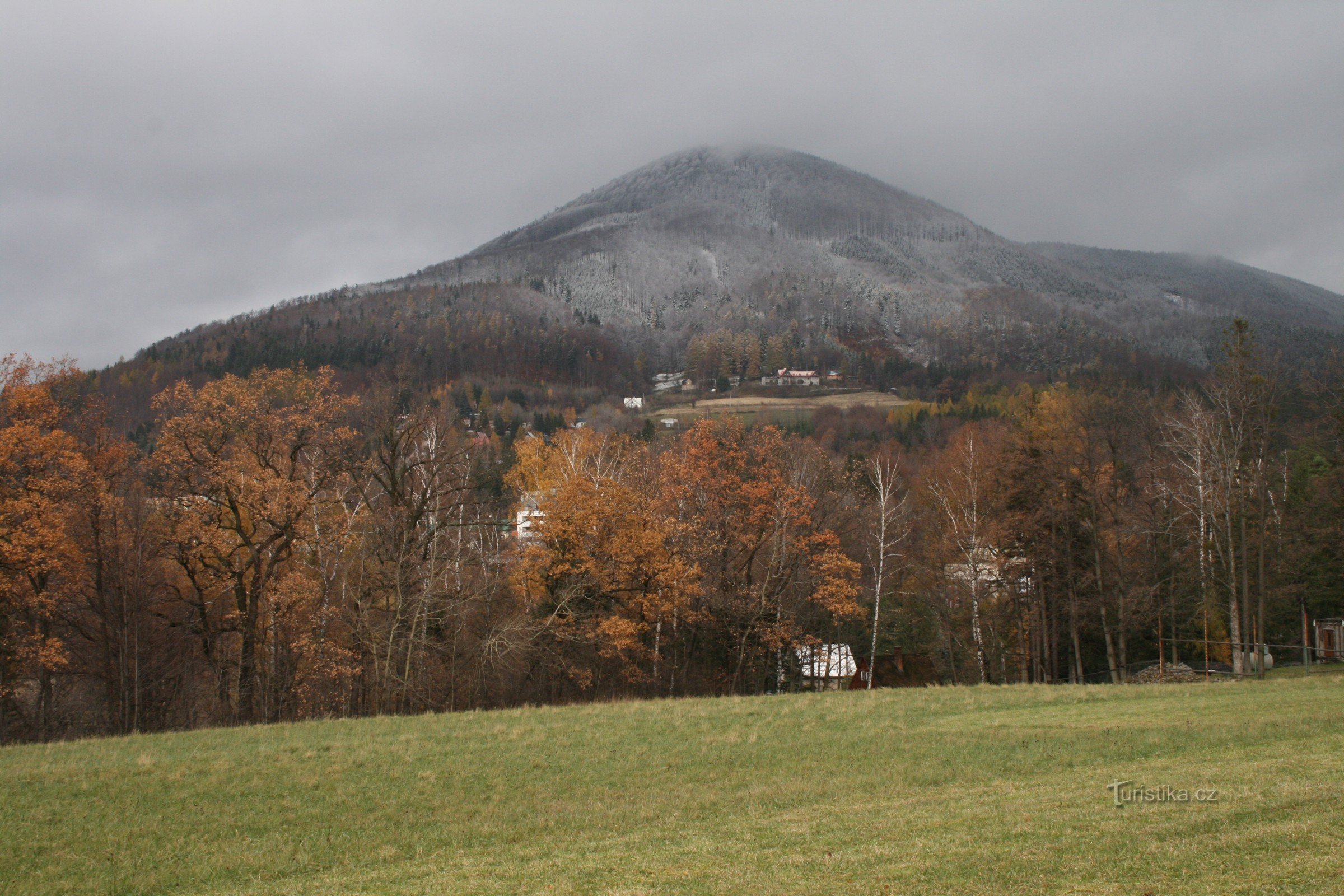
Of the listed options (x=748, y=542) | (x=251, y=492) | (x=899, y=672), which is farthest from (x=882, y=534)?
Answer: (x=251, y=492)

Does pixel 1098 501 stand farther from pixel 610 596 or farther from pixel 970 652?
pixel 610 596

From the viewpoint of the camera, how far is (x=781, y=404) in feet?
513

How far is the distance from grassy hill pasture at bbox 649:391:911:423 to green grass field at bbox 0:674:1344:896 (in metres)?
109

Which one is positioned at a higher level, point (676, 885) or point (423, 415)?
point (423, 415)

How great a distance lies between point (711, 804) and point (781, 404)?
469 feet

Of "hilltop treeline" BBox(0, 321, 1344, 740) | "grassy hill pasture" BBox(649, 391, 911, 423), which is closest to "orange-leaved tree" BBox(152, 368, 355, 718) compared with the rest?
"hilltop treeline" BBox(0, 321, 1344, 740)

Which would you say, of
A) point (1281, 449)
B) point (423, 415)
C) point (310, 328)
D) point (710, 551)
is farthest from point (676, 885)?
point (310, 328)

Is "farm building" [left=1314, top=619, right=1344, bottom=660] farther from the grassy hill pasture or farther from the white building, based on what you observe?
the grassy hill pasture

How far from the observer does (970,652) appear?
153ft

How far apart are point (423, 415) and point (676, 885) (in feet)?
88.6

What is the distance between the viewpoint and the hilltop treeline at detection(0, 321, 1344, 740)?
107ft

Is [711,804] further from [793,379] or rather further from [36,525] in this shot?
[793,379]

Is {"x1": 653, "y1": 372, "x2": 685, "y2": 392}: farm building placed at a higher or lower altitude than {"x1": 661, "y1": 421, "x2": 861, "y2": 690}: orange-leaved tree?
higher

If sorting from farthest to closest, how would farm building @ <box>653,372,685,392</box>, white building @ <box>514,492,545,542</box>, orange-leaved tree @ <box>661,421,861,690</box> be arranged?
farm building @ <box>653,372,685,392</box> < orange-leaved tree @ <box>661,421,861,690</box> < white building @ <box>514,492,545,542</box>
